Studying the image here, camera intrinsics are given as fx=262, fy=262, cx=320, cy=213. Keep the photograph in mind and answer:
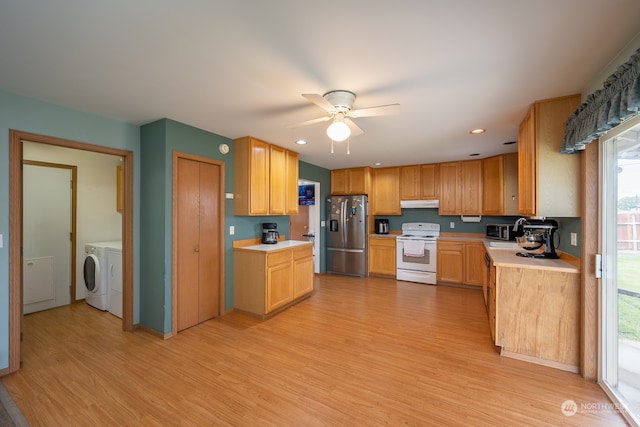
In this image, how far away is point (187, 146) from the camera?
302 centimetres

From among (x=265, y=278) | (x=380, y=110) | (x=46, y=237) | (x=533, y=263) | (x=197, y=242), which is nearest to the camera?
(x=380, y=110)

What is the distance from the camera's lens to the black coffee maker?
12.8ft

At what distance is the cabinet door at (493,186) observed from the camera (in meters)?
4.45

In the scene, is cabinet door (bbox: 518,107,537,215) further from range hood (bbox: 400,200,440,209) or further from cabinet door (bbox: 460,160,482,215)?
range hood (bbox: 400,200,440,209)

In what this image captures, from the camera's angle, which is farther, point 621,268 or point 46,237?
point 46,237

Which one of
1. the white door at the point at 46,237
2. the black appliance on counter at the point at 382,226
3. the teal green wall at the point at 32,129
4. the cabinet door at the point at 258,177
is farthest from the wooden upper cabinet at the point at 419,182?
the white door at the point at 46,237

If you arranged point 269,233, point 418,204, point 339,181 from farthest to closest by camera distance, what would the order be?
point 339,181 → point 418,204 → point 269,233

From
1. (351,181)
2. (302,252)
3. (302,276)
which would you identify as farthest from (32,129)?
(351,181)

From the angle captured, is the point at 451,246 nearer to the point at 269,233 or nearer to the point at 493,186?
the point at 493,186

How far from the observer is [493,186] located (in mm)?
4617

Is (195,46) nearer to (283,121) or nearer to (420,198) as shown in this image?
(283,121)

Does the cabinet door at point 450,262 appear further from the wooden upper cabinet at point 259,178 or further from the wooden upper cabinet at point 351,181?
the wooden upper cabinet at point 259,178

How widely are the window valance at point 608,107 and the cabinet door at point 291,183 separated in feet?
10.5

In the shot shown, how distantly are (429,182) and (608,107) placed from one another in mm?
3675
